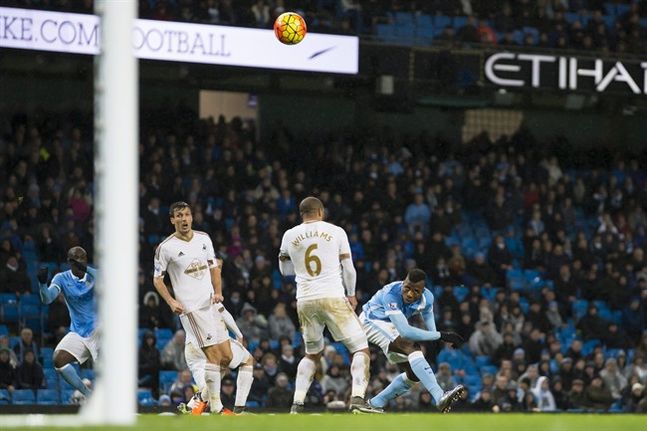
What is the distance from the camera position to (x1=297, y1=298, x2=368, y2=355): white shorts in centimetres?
1223

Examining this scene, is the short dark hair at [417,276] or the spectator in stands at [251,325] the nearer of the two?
the short dark hair at [417,276]

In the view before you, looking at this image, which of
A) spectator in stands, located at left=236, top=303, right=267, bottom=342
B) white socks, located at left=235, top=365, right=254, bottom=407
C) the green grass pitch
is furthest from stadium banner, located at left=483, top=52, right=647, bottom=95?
the green grass pitch

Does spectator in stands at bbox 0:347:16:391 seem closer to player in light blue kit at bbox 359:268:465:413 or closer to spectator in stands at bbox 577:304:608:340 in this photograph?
player in light blue kit at bbox 359:268:465:413

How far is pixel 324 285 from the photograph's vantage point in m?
12.2

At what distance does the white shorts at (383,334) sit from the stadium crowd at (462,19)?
9831 millimetres

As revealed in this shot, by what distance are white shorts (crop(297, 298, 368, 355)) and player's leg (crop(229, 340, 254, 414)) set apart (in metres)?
0.84

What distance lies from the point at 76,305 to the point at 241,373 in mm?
2339

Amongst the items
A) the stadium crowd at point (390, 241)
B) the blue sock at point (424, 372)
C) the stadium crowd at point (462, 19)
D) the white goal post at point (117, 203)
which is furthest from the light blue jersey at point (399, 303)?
the stadium crowd at point (462, 19)

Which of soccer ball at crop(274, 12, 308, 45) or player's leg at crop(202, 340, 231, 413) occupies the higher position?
soccer ball at crop(274, 12, 308, 45)

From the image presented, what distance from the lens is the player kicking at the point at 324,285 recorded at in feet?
40.0

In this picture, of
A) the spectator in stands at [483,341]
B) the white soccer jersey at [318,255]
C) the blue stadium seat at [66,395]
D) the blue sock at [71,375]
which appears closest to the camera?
the white soccer jersey at [318,255]

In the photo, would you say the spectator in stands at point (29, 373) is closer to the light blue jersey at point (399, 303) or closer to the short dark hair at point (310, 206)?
the light blue jersey at point (399, 303)

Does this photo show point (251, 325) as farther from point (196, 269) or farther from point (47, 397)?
point (196, 269)

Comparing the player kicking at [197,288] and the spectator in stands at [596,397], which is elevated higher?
the player kicking at [197,288]
